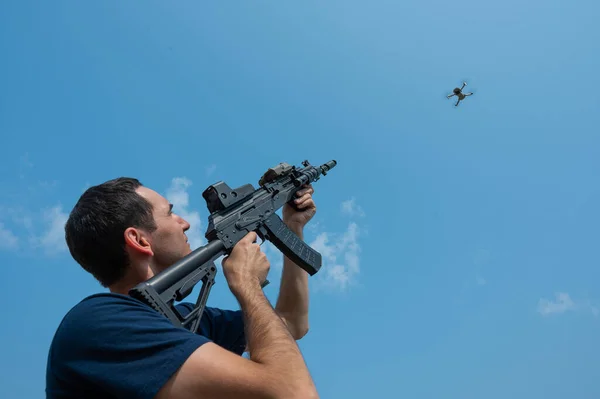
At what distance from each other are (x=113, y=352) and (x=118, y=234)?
4.48 ft

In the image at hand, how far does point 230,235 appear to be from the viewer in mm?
5559

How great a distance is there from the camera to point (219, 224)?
550 cm

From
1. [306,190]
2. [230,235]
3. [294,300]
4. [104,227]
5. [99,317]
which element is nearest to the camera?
[99,317]

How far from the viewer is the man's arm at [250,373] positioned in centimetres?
312

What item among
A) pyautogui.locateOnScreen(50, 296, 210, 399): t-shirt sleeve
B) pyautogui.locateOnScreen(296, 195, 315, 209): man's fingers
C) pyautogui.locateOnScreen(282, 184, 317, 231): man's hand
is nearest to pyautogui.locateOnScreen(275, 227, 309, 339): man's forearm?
pyautogui.locateOnScreen(282, 184, 317, 231): man's hand

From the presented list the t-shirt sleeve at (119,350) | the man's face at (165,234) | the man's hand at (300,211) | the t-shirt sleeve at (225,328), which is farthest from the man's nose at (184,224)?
the man's hand at (300,211)

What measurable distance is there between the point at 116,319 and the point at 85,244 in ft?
4.19

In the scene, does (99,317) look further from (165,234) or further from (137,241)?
(165,234)

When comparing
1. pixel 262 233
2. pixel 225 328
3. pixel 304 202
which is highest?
pixel 304 202

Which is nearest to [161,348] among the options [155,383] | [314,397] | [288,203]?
[155,383]

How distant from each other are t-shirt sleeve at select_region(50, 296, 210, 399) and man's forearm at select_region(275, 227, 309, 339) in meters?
2.93

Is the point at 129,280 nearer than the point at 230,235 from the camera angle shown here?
Yes

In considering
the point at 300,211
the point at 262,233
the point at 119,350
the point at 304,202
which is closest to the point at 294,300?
the point at 262,233

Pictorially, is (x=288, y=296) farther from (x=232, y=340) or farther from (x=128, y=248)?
(x=128, y=248)
